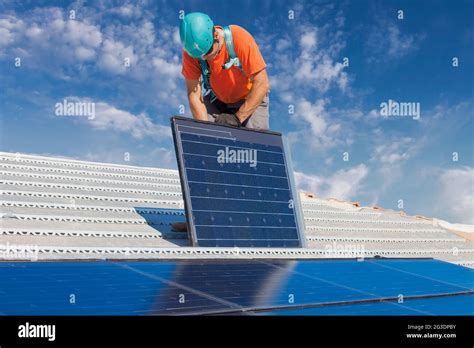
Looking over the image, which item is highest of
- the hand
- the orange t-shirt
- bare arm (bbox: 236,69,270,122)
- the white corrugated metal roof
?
the orange t-shirt

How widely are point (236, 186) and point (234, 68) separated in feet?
4.62

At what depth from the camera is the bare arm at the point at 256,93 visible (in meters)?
6.38

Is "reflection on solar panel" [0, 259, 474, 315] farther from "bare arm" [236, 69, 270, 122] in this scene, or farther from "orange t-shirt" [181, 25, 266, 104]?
"orange t-shirt" [181, 25, 266, 104]

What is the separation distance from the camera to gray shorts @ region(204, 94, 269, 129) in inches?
268

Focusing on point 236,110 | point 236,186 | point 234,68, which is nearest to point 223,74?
point 234,68

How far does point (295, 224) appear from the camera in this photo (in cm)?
657

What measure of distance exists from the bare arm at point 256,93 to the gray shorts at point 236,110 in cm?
25

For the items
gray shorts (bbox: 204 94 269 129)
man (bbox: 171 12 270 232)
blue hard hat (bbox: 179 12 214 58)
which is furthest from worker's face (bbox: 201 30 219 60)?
gray shorts (bbox: 204 94 269 129)

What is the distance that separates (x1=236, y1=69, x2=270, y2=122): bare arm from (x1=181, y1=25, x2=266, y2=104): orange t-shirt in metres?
0.08

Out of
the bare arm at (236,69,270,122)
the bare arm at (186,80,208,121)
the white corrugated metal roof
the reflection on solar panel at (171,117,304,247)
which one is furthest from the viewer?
the bare arm at (186,80,208,121)
